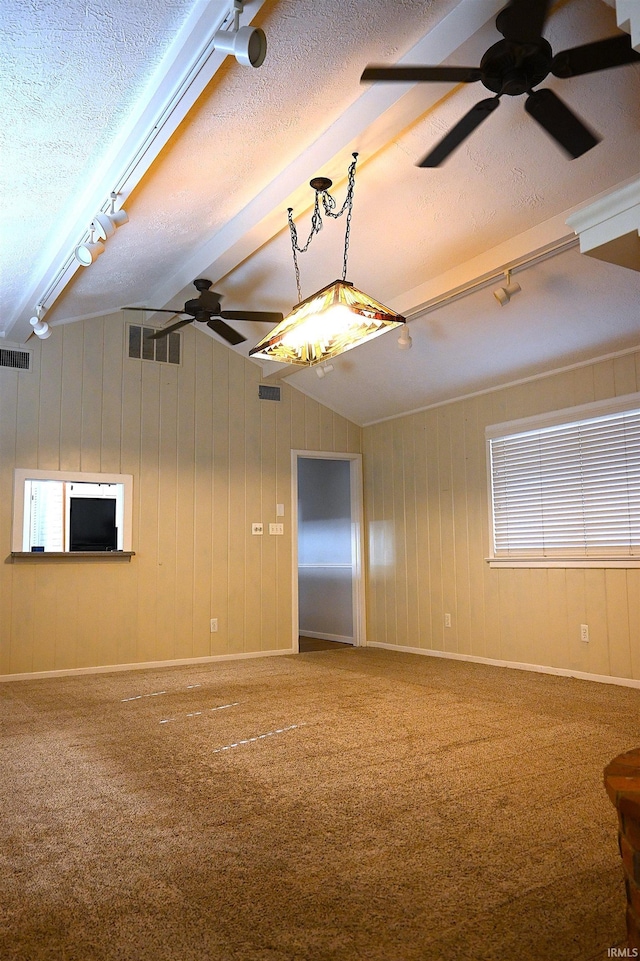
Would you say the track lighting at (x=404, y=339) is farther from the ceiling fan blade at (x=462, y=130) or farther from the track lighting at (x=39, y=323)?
the track lighting at (x=39, y=323)

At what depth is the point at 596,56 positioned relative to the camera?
2.51 meters

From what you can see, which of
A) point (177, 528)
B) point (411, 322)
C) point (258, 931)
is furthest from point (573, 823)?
point (177, 528)

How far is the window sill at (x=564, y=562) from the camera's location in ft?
17.0

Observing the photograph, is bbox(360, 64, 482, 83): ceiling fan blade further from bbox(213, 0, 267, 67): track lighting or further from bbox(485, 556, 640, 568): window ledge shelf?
bbox(485, 556, 640, 568): window ledge shelf

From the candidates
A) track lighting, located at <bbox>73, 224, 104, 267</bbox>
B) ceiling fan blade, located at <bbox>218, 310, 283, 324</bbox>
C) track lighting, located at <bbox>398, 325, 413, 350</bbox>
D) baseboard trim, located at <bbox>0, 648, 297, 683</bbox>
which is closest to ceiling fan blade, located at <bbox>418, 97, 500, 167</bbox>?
track lighting, located at <bbox>73, 224, 104, 267</bbox>

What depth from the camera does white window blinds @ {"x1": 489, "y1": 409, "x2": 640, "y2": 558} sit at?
526 centimetres

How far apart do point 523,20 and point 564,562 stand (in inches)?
161

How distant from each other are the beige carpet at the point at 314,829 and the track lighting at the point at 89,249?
109 inches

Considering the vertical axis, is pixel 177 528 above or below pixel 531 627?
above

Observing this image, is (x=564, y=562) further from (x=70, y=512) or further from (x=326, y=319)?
(x=70, y=512)

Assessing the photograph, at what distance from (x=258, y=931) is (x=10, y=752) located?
2.31m

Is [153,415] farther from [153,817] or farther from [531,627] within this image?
[153,817]

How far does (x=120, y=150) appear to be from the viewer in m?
3.45

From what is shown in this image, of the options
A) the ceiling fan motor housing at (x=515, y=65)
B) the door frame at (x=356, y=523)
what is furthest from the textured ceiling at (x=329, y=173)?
the door frame at (x=356, y=523)
